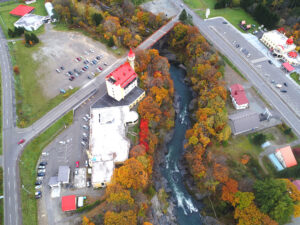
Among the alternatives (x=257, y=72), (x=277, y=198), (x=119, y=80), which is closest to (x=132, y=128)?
(x=119, y=80)

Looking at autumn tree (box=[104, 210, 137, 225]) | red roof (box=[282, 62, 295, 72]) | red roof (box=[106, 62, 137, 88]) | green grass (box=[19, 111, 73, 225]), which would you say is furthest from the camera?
red roof (box=[282, 62, 295, 72])

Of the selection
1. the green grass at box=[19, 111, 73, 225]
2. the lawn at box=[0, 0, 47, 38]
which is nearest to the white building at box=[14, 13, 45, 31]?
the lawn at box=[0, 0, 47, 38]

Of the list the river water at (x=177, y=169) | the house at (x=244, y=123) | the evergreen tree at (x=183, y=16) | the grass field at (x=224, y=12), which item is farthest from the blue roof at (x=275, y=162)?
the evergreen tree at (x=183, y=16)

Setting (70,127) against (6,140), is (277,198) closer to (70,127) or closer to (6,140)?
(70,127)

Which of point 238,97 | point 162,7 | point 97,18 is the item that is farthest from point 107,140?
point 162,7

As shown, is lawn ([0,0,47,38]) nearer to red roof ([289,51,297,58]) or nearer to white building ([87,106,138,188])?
white building ([87,106,138,188])

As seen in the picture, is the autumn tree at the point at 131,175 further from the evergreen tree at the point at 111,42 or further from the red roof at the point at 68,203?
the evergreen tree at the point at 111,42
